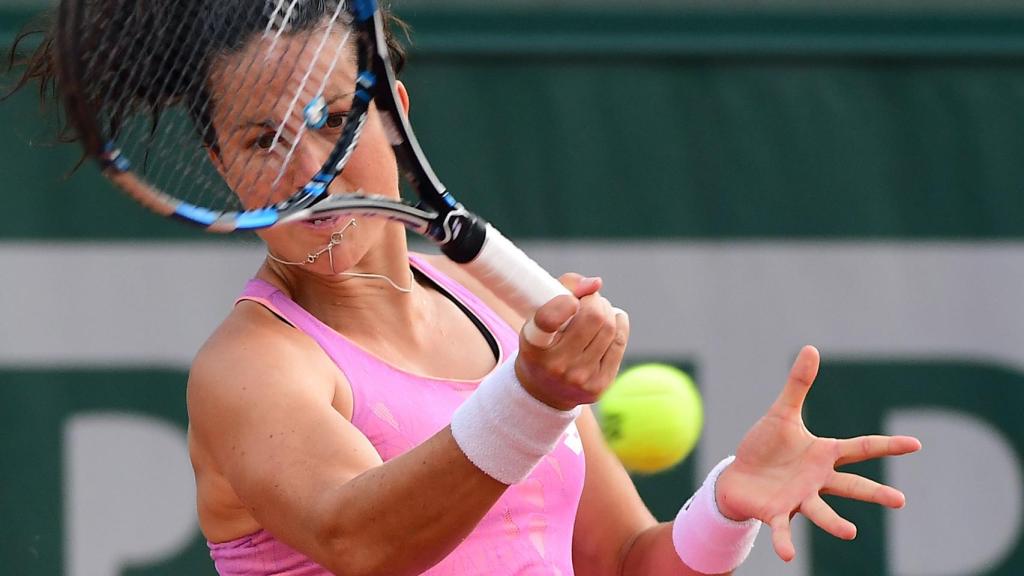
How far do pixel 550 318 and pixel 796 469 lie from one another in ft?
1.71

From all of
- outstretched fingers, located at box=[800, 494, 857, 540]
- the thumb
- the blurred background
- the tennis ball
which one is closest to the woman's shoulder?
the thumb

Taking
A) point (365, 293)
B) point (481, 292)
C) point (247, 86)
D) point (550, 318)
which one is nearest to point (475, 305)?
point (481, 292)

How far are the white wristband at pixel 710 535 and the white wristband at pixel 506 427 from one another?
0.49 metres

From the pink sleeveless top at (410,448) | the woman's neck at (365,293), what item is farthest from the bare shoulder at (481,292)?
the pink sleeveless top at (410,448)

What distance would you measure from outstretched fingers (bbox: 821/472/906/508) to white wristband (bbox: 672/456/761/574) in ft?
0.69

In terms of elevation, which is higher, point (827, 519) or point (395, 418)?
point (827, 519)

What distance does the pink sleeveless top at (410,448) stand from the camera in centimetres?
183

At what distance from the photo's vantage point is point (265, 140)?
1720 millimetres

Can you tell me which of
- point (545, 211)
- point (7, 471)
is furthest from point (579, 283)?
point (7, 471)

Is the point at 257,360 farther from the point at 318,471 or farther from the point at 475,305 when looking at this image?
the point at 475,305

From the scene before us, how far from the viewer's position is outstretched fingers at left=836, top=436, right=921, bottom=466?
1.79 metres

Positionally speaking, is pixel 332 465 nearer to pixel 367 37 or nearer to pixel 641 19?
pixel 367 37

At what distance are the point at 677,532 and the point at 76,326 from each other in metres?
1.59

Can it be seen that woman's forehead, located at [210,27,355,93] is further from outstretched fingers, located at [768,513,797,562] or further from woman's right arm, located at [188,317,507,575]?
outstretched fingers, located at [768,513,797,562]
